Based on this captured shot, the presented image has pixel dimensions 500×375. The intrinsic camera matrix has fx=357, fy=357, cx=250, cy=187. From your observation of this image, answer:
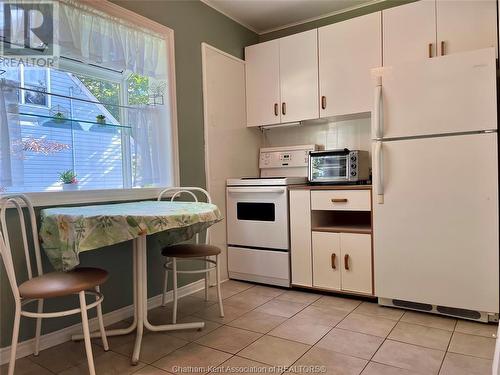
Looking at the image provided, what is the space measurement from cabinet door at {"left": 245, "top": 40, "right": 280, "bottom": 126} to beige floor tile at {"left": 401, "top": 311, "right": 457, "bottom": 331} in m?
2.02

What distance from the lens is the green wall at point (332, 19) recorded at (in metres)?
3.17

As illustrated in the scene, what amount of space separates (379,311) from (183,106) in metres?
2.16

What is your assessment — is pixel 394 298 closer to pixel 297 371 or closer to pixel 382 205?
pixel 382 205

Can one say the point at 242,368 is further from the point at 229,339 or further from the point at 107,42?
the point at 107,42

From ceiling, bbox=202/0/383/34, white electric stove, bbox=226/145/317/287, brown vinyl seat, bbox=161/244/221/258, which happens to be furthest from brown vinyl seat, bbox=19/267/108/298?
ceiling, bbox=202/0/383/34

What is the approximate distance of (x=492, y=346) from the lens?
1.96 meters

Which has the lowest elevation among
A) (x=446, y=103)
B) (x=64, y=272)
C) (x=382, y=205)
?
(x=64, y=272)

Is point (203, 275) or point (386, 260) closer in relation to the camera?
point (386, 260)

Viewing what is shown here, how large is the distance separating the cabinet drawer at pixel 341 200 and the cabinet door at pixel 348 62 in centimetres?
76

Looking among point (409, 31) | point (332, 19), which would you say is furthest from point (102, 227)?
point (332, 19)

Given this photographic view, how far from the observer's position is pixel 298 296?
290 centimetres

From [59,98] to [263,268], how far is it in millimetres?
2049

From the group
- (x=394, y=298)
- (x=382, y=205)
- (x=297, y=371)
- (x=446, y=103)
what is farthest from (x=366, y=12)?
(x=297, y=371)

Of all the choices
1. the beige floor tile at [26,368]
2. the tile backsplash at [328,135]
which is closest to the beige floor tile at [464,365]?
the tile backsplash at [328,135]
